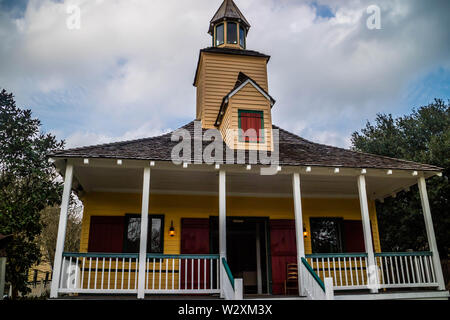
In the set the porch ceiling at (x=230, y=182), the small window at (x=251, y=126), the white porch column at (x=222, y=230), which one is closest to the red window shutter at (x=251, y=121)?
the small window at (x=251, y=126)

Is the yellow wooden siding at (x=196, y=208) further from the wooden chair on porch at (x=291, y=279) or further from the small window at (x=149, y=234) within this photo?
the wooden chair on porch at (x=291, y=279)

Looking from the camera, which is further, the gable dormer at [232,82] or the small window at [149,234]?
the gable dormer at [232,82]

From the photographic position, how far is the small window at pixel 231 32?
46.7ft

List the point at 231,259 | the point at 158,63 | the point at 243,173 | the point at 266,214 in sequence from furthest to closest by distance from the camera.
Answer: the point at 158,63, the point at 231,259, the point at 266,214, the point at 243,173

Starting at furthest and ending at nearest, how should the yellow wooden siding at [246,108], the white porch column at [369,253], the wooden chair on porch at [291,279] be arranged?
the yellow wooden siding at [246,108]
the wooden chair on porch at [291,279]
the white porch column at [369,253]

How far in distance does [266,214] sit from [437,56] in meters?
12.1

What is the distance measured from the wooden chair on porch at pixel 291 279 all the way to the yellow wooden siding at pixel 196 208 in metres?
0.99

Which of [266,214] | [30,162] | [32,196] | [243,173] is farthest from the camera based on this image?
[30,162]

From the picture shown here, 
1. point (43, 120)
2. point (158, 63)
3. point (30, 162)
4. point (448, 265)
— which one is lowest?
point (448, 265)

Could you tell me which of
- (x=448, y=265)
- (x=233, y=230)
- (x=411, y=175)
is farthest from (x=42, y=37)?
(x=448, y=265)

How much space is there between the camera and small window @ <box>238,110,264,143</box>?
32.5 feet

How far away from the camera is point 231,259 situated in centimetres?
1377

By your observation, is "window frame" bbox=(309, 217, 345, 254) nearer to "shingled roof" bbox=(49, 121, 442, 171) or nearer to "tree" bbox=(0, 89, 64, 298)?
"shingled roof" bbox=(49, 121, 442, 171)

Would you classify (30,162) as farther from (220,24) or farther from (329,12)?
(329,12)
